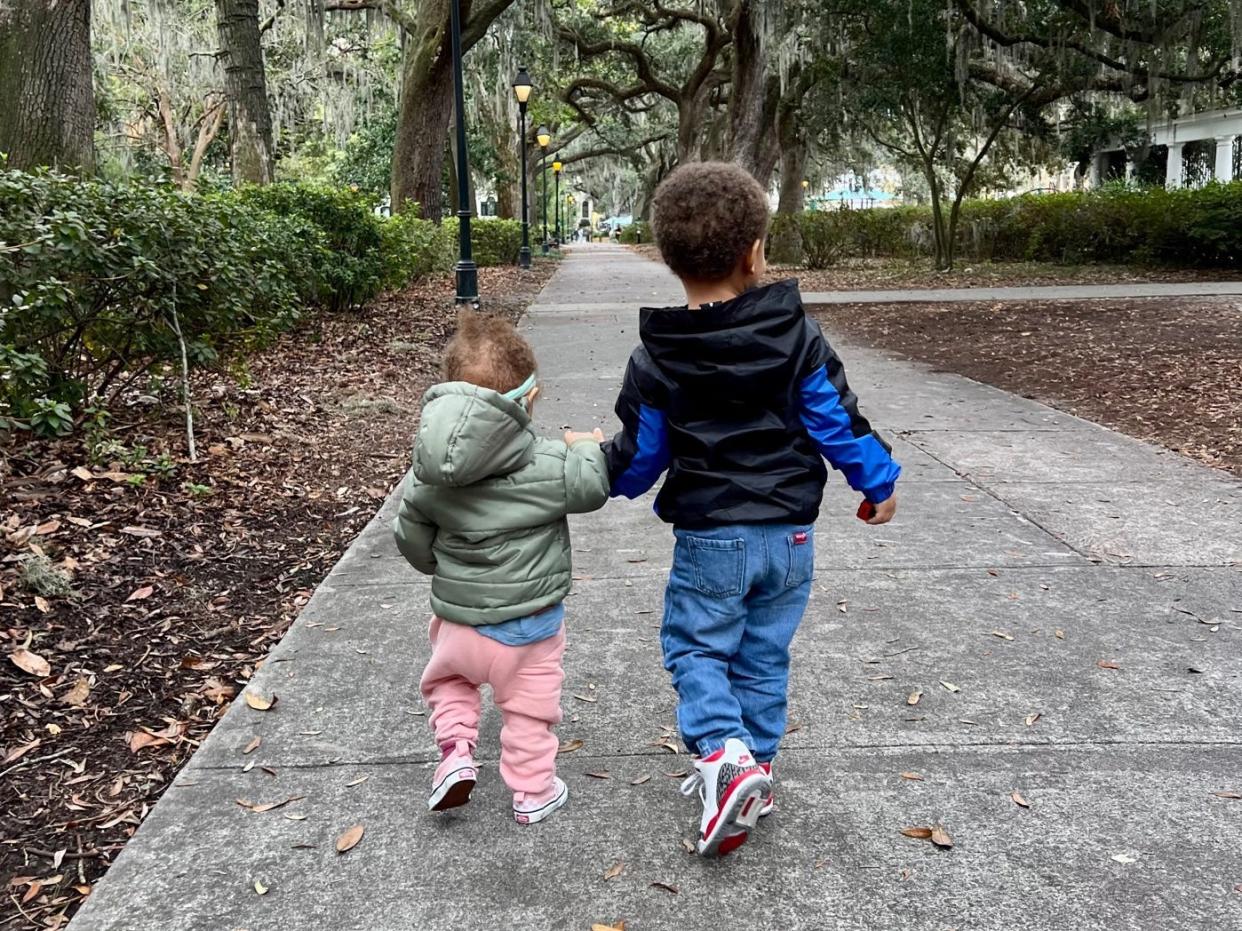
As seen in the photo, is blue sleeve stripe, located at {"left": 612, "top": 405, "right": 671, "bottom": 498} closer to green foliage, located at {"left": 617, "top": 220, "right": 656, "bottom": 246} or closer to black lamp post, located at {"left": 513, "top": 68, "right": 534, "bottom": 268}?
black lamp post, located at {"left": 513, "top": 68, "right": 534, "bottom": 268}

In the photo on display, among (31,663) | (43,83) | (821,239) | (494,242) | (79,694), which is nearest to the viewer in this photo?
(79,694)

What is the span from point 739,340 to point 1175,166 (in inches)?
1440

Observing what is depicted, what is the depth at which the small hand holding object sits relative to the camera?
2.52 m

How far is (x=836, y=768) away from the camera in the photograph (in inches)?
114

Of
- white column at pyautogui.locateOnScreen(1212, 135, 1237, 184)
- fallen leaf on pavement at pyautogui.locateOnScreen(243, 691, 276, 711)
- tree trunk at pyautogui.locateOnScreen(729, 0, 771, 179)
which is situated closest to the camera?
fallen leaf on pavement at pyautogui.locateOnScreen(243, 691, 276, 711)

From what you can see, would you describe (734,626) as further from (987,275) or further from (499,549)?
(987,275)

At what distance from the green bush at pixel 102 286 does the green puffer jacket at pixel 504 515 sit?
8.72 feet

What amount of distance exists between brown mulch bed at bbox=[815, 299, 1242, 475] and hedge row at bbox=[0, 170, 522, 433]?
18.9ft

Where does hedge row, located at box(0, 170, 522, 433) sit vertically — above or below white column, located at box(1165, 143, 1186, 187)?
below

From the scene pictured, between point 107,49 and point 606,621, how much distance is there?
1131 inches

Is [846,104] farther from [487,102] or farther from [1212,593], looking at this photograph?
[1212,593]

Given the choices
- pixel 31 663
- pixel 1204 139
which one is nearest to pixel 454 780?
pixel 31 663

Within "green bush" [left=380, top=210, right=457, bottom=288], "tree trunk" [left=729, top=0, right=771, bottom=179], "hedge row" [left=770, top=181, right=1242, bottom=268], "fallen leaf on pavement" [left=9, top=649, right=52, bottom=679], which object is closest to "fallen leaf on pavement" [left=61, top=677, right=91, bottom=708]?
"fallen leaf on pavement" [left=9, top=649, right=52, bottom=679]

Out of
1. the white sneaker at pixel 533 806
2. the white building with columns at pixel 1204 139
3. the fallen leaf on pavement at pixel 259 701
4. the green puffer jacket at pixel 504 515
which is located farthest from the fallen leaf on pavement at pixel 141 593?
the white building with columns at pixel 1204 139
